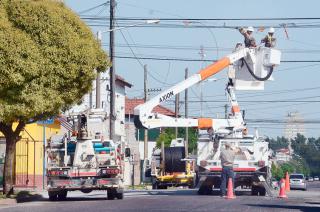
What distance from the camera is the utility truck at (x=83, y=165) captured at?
26797mm

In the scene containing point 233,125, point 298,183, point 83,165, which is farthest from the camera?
point 298,183

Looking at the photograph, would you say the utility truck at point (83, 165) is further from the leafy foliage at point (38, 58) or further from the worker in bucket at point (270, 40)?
the worker in bucket at point (270, 40)

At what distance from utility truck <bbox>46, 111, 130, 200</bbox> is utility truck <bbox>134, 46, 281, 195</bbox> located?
4.00 metres

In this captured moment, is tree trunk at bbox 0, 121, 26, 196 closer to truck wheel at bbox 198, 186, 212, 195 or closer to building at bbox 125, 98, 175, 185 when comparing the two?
truck wheel at bbox 198, 186, 212, 195

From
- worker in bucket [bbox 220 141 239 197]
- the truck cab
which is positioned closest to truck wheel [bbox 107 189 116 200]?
worker in bucket [bbox 220 141 239 197]

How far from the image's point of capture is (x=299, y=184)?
221 feet

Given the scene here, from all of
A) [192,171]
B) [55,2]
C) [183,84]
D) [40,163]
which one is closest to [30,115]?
[55,2]

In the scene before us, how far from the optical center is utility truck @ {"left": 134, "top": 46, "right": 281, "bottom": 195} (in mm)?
31484

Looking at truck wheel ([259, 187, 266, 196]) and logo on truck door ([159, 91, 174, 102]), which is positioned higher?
logo on truck door ([159, 91, 174, 102])

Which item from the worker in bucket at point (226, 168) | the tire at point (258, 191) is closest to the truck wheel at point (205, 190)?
the tire at point (258, 191)

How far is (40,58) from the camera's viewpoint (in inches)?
1013

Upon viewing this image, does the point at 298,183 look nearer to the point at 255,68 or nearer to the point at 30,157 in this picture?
the point at 30,157

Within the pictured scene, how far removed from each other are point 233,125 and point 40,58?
964 centimetres

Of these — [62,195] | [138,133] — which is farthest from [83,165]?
[138,133]
